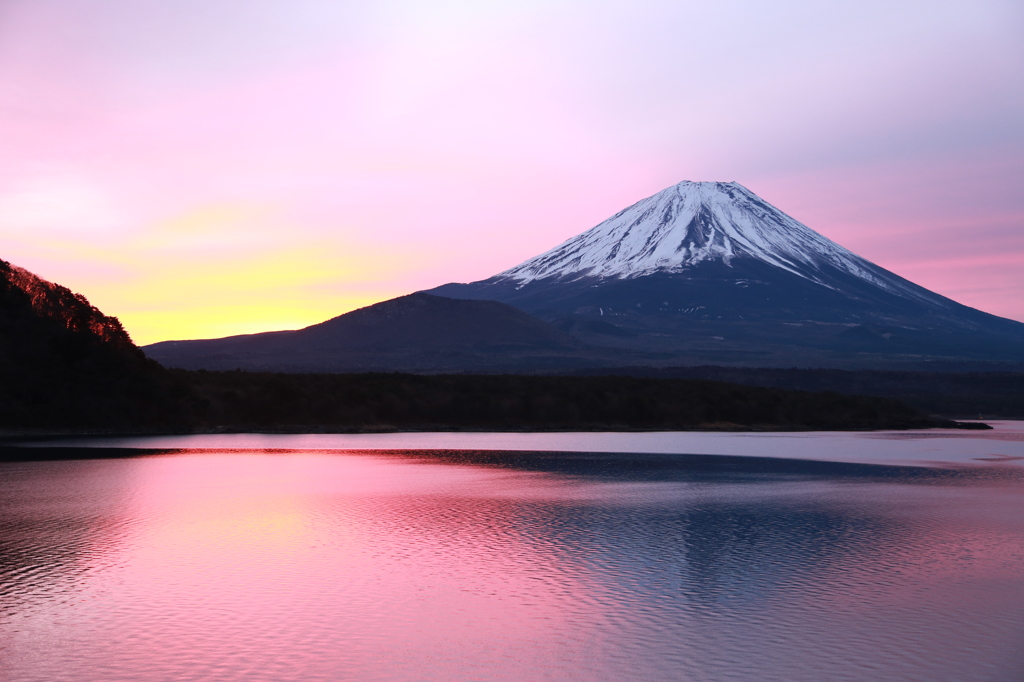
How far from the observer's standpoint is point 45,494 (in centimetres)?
A: 3753

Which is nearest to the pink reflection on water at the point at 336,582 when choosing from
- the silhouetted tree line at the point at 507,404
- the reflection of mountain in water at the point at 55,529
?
the reflection of mountain in water at the point at 55,529

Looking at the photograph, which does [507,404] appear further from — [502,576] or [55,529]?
[502,576]

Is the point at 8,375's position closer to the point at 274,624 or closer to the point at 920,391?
the point at 274,624

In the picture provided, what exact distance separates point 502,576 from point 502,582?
2.00 ft

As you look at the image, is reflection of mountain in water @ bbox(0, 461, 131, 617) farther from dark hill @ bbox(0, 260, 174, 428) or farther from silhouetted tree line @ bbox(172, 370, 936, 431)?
silhouetted tree line @ bbox(172, 370, 936, 431)

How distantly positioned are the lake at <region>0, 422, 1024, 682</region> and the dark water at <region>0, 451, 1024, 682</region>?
9 cm

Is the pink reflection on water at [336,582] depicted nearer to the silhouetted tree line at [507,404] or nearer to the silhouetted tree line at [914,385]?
the silhouetted tree line at [507,404]

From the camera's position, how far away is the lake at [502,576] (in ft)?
55.2

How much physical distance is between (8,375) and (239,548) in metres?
57.9

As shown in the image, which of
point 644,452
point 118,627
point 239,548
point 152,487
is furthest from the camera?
point 644,452

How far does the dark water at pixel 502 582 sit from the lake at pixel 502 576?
0.29ft

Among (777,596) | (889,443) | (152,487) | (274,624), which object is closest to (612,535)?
(777,596)

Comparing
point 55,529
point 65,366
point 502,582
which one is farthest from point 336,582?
point 65,366

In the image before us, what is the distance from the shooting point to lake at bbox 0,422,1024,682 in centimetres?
1683
